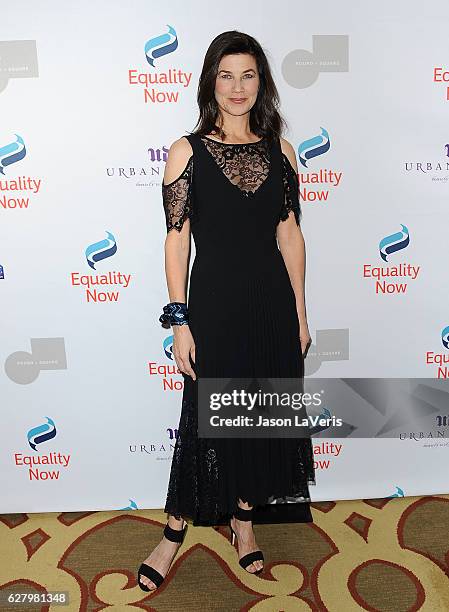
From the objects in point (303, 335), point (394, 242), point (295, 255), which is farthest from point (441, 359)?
point (295, 255)

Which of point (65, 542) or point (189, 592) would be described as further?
point (65, 542)

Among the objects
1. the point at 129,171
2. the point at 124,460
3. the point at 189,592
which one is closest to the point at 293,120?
the point at 129,171

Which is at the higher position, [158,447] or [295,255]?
[295,255]

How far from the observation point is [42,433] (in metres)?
3.04

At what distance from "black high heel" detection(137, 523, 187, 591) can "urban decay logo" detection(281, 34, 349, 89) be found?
1934 millimetres

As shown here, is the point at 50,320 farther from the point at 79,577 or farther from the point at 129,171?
the point at 79,577

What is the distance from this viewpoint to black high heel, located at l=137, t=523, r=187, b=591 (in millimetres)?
2602

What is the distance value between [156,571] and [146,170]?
5.50 ft

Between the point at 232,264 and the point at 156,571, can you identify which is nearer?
the point at 232,264

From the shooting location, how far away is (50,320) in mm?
2889

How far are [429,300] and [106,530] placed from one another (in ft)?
6.07

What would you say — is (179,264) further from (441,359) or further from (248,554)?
(441,359)

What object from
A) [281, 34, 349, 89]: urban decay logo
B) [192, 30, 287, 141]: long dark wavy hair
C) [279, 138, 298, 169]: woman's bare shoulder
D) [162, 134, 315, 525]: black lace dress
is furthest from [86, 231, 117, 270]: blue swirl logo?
[281, 34, 349, 89]: urban decay logo

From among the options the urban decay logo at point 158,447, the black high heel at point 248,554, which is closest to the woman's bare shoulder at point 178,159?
the urban decay logo at point 158,447
